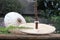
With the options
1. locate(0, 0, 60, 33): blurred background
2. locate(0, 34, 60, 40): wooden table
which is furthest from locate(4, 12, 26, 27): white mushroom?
locate(0, 0, 60, 33): blurred background

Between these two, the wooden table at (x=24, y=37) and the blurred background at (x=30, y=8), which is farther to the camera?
the blurred background at (x=30, y=8)

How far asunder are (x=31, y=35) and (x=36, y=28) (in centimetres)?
22

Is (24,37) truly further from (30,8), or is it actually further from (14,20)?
(30,8)

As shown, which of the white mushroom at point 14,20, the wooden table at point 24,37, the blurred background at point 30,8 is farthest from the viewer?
the blurred background at point 30,8

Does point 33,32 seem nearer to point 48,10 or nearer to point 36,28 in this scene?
point 36,28

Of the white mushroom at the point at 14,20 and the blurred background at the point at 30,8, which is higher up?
the blurred background at the point at 30,8

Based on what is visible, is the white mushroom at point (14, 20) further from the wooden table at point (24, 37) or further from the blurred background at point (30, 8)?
the blurred background at point (30, 8)

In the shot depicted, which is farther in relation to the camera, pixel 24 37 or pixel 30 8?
pixel 30 8

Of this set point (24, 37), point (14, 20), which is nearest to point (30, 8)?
point (14, 20)

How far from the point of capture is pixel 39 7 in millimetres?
9195

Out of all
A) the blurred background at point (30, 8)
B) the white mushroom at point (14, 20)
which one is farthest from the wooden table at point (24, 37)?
the blurred background at point (30, 8)

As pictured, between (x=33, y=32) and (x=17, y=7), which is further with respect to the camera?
(x=17, y=7)

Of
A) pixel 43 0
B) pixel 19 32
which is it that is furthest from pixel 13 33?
pixel 43 0

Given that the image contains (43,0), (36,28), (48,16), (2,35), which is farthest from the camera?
(43,0)
